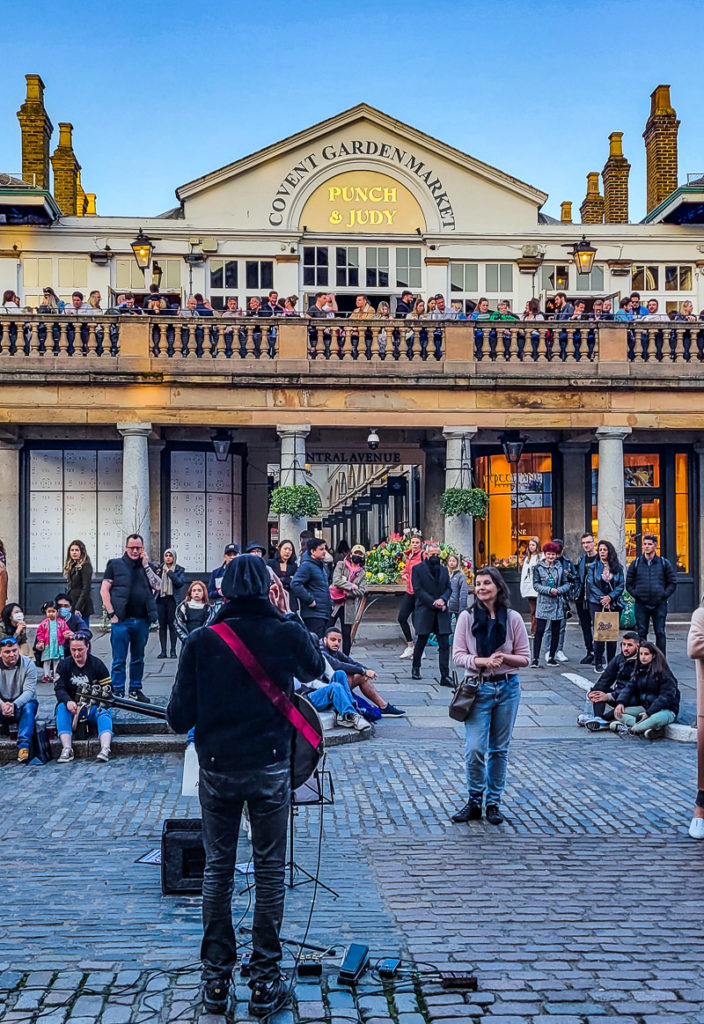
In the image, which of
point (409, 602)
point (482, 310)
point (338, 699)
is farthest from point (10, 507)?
point (338, 699)

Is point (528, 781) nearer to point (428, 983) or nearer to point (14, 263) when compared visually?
point (428, 983)

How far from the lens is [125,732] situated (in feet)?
34.3

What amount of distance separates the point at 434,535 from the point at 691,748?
45.4 feet

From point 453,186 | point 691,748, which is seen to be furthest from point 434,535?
point 691,748

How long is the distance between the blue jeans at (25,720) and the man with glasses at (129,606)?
190cm

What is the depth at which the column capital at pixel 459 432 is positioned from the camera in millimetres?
20094

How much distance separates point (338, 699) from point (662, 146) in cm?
2189

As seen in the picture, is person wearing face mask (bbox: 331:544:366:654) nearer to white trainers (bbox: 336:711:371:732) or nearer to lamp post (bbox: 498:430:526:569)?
white trainers (bbox: 336:711:371:732)

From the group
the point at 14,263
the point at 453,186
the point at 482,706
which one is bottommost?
the point at 482,706

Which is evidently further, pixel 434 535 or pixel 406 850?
pixel 434 535

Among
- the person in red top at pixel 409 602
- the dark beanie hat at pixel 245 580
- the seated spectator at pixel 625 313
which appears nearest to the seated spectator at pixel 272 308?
the person in red top at pixel 409 602

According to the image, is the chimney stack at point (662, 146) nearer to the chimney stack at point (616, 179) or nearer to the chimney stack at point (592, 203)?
the chimney stack at point (616, 179)

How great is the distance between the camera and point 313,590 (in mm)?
12961

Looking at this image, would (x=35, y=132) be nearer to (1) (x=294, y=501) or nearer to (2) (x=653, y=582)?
(1) (x=294, y=501)
